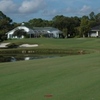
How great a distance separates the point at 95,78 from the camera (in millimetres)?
11586

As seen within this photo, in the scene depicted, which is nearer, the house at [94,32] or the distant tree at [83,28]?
the distant tree at [83,28]

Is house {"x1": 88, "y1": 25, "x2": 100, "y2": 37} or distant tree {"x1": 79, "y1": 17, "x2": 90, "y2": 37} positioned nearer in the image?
distant tree {"x1": 79, "y1": 17, "x2": 90, "y2": 37}

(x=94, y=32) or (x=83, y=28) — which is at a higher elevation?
A: (x=83, y=28)

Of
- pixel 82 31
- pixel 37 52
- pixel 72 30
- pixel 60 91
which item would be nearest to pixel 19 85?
pixel 60 91

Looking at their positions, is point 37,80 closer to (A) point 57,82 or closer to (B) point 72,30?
(A) point 57,82

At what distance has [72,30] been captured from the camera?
123 meters

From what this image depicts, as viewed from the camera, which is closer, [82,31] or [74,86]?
[74,86]

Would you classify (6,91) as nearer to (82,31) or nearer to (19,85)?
(19,85)

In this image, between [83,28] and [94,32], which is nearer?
[83,28]

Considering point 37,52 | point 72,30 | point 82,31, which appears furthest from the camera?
point 72,30

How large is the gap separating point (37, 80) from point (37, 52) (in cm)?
3529

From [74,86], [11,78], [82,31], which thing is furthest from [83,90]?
[82,31]

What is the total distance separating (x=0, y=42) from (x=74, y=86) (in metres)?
53.2

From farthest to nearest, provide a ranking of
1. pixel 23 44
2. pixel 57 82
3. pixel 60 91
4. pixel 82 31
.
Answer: pixel 82 31
pixel 23 44
pixel 57 82
pixel 60 91
